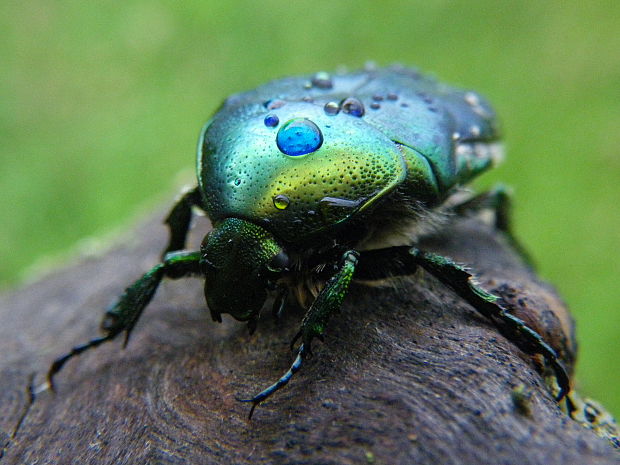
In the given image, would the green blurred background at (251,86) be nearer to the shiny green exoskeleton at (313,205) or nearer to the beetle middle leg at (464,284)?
the shiny green exoskeleton at (313,205)

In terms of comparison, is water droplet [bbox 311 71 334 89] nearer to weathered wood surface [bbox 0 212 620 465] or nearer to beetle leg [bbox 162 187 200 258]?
beetle leg [bbox 162 187 200 258]

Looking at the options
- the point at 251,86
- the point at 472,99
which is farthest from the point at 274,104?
the point at 251,86

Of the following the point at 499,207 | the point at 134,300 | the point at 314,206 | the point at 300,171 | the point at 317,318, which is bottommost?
the point at 499,207

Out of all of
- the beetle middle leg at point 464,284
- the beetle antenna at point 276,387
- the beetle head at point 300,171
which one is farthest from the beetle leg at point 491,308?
the beetle antenna at point 276,387

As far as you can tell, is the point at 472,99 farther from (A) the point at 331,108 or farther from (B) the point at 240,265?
(B) the point at 240,265

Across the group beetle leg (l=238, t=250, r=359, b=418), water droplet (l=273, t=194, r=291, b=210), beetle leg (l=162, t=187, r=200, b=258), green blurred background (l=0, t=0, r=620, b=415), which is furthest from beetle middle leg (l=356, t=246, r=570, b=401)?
green blurred background (l=0, t=0, r=620, b=415)

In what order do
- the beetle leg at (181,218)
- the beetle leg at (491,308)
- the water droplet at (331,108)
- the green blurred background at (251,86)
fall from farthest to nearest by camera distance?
the green blurred background at (251,86) → the beetle leg at (181,218) → the water droplet at (331,108) → the beetle leg at (491,308)

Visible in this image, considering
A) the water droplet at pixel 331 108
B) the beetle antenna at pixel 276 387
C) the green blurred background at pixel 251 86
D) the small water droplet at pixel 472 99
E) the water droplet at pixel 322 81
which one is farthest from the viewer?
the green blurred background at pixel 251 86
